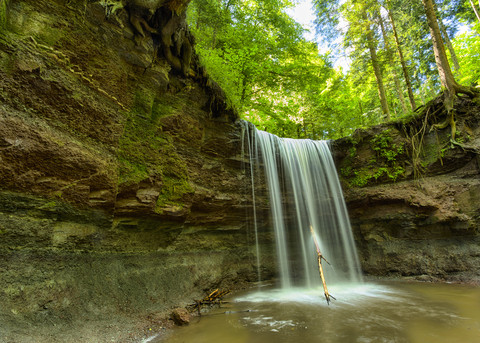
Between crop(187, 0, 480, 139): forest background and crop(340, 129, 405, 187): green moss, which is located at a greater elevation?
crop(187, 0, 480, 139): forest background

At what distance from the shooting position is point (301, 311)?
4809mm

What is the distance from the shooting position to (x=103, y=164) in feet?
14.3

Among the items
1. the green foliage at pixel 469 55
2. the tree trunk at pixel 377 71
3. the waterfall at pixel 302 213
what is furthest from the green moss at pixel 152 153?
the green foliage at pixel 469 55

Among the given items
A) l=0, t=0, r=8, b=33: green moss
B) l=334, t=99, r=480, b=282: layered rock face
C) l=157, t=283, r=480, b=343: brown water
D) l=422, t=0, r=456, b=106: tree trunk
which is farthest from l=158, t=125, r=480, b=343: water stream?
l=0, t=0, r=8, b=33: green moss

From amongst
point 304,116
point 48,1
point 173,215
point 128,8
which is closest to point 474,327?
point 173,215

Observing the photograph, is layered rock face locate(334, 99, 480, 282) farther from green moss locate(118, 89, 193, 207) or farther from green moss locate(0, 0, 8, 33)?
green moss locate(0, 0, 8, 33)

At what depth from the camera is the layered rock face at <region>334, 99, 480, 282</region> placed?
7.22m

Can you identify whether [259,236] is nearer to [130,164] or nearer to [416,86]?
[130,164]

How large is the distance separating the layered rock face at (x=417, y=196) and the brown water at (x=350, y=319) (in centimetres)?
157

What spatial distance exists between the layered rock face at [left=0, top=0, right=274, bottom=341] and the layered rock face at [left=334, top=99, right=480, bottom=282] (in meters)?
5.30

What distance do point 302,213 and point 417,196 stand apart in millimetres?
3695

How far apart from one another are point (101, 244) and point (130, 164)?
162 cm

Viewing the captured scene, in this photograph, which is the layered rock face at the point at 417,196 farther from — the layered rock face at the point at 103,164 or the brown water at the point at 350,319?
the layered rock face at the point at 103,164

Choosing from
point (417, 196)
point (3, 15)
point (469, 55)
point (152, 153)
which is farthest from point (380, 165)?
point (469, 55)
